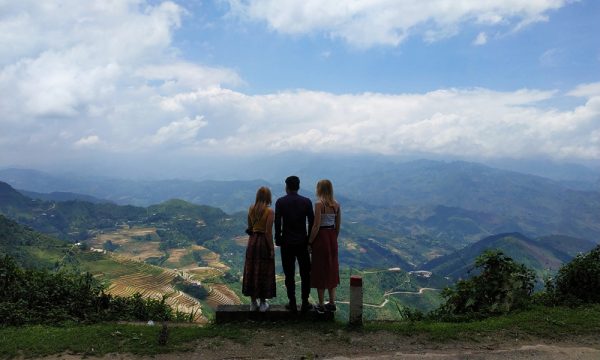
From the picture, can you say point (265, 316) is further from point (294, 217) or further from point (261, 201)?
point (261, 201)

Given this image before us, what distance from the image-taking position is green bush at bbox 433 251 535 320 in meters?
8.98

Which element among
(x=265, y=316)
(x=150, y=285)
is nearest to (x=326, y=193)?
(x=265, y=316)

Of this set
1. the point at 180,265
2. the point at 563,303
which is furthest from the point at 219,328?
the point at 180,265

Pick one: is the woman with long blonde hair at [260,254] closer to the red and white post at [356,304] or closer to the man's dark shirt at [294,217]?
the man's dark shirt at [294,217]

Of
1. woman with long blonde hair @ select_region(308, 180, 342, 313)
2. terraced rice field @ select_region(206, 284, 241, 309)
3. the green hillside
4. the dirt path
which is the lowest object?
terraced rice field @ select_region(206, 284, 241, 309)

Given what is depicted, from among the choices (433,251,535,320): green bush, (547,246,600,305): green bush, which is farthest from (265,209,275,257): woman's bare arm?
(547,246,600,305): green bush

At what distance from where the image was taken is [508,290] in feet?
29.9

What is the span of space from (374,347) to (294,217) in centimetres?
299

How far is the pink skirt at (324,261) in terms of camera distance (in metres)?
8.16

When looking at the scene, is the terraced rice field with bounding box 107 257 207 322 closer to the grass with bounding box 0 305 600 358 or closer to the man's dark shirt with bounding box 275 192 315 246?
Answer: the grass with bounding box 0 305 600 358

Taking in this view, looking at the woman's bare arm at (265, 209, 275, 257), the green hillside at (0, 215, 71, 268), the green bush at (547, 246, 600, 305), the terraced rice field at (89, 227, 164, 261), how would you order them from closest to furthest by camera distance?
the woman's bare arm at (265, 209, 275, 257)
the green bush at (547, 246, 600, 305)
the green hillside at (0, 215, 71, 268)
the terraced rice field at (89, 227, 164, 261)

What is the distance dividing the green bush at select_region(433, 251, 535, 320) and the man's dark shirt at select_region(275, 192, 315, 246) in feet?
13.5

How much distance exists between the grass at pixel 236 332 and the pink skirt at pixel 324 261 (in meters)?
0.90

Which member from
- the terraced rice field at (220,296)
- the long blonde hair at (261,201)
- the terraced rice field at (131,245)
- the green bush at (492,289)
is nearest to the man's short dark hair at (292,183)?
the long blonde hair at (261,201)
